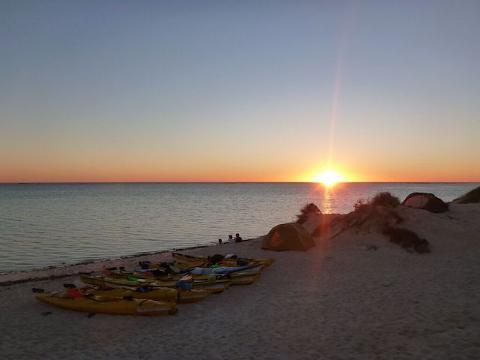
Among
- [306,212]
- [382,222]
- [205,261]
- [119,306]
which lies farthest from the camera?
[306,212]

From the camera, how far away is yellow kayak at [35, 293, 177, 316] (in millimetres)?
12773

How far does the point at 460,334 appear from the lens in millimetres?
10039

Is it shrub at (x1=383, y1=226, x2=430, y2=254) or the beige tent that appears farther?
the beige tent

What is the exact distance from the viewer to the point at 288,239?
2369cm

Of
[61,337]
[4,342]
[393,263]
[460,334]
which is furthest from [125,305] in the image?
[393,263]

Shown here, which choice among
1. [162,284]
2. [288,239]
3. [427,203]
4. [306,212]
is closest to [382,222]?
[427,203]

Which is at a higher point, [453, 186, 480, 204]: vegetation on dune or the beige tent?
[453, 186, 480, 204]: vegetation on dune

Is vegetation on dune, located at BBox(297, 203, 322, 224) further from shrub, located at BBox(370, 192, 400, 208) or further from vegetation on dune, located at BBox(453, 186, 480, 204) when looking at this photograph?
vegetation on dune, located at BBox(453, 186, 480, 204)

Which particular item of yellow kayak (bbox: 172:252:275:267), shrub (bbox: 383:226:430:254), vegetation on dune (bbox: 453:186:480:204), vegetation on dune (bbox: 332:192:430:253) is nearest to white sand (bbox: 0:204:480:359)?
yellow kayak (bbox: 172:252:275:267)

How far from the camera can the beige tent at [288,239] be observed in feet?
76.6

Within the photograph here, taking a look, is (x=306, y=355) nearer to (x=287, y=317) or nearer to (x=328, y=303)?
(x=287, y=317)

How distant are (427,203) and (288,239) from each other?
986cm

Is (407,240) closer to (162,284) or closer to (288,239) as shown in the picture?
(288,239)

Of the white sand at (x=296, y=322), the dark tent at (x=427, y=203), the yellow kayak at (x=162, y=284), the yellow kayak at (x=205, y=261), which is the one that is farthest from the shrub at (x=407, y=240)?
the yellow kayak at (x=162, y=284)
